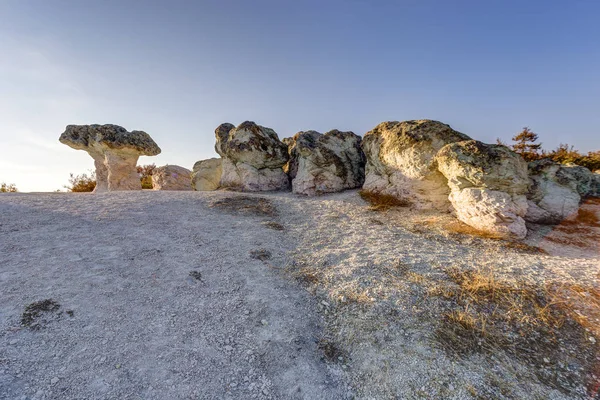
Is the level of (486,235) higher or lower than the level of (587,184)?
lower

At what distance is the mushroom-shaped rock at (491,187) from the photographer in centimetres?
695

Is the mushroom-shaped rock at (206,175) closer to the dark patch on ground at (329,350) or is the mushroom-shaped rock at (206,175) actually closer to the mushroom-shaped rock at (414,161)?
the mushroom-shaped rock at (414,161)

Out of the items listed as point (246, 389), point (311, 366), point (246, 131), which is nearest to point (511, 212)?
point (311, 366)

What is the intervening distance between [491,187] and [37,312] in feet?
33.2

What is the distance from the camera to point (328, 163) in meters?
12.6

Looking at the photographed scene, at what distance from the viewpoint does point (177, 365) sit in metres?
2.99

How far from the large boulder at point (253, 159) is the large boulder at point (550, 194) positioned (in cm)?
1027

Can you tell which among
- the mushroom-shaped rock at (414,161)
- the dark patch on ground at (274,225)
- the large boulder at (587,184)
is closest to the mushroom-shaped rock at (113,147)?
the dark patch on ground at (274,225)

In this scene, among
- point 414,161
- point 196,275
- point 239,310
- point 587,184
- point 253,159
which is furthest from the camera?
point 253,159

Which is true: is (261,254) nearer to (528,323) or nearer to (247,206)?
(247,206)

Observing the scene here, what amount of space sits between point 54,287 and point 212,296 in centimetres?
250

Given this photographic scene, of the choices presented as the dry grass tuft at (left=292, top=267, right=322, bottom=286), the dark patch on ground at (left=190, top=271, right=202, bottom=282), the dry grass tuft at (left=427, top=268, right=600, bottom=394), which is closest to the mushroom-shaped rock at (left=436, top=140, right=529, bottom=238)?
the dry grass tuft at (left=427, top=268, right=600, bottom=394)

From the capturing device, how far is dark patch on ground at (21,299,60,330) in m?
3.34

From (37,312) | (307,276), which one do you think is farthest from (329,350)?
(37,312)
